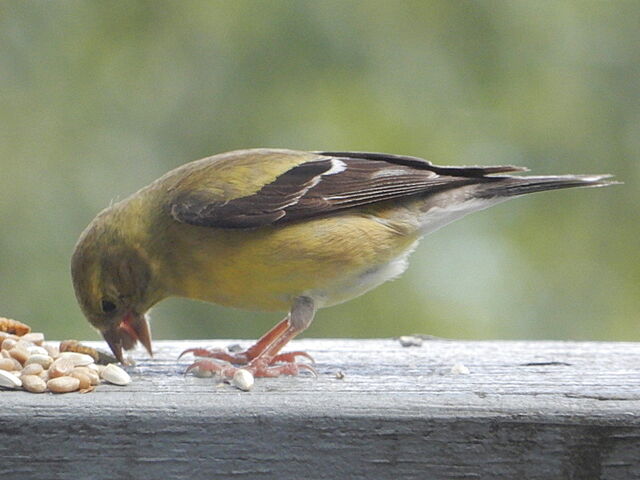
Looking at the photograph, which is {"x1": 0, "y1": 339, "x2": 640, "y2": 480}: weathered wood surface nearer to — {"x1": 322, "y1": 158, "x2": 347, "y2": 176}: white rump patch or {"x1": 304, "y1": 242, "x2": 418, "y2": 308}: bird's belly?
{"x1": 304, "y1": 242, "x2": 418, "y2": 308}: bird's belly

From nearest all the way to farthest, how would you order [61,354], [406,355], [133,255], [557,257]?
[61,354] < [406,355] < [133,255] < [557,257]

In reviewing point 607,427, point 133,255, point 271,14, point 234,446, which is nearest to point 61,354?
point 133,255

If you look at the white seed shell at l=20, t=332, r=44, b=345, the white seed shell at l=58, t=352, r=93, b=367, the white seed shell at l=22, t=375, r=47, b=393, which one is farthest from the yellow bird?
the white seed shell at l=22, t=375, r=47, b=393

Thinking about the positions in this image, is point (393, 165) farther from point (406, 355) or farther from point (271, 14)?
point (271, 14)

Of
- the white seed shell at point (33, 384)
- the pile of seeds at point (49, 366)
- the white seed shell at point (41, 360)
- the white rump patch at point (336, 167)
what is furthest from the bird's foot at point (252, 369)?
the white rump patch at point (336, 167)

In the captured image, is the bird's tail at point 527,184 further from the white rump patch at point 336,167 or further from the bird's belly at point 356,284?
the white rump patch at point 336,167

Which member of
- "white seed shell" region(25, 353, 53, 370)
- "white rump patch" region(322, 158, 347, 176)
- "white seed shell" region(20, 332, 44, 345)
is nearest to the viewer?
"white seed shell" region(25, 353, 53, 370)

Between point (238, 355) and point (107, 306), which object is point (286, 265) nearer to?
point (238, 355)
